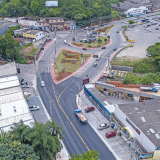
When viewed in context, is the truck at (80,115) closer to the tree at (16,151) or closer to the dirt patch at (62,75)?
the tree at (16,151)

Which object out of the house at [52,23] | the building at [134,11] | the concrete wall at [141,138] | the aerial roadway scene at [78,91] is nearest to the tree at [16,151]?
the aerial roadway scene at [78,91]

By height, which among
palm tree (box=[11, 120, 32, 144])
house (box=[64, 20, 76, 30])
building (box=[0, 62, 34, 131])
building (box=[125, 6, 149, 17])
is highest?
building (box=[125, 6, 149, 17])

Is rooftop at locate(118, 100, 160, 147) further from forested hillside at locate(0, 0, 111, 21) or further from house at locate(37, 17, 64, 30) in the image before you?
forested hillside at locate(0, 0, 111, 21)

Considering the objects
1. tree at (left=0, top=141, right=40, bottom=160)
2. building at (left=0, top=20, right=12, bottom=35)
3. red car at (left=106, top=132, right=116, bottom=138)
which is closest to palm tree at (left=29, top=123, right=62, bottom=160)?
tree at (left=0, top=141, right=40, bottom=160)

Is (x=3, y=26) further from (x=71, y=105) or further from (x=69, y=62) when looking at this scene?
(x=71, y=105)

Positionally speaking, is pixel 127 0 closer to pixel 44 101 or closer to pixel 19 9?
pixel 19 9

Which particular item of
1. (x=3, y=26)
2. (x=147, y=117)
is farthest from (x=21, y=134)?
(x=3, y=26)
